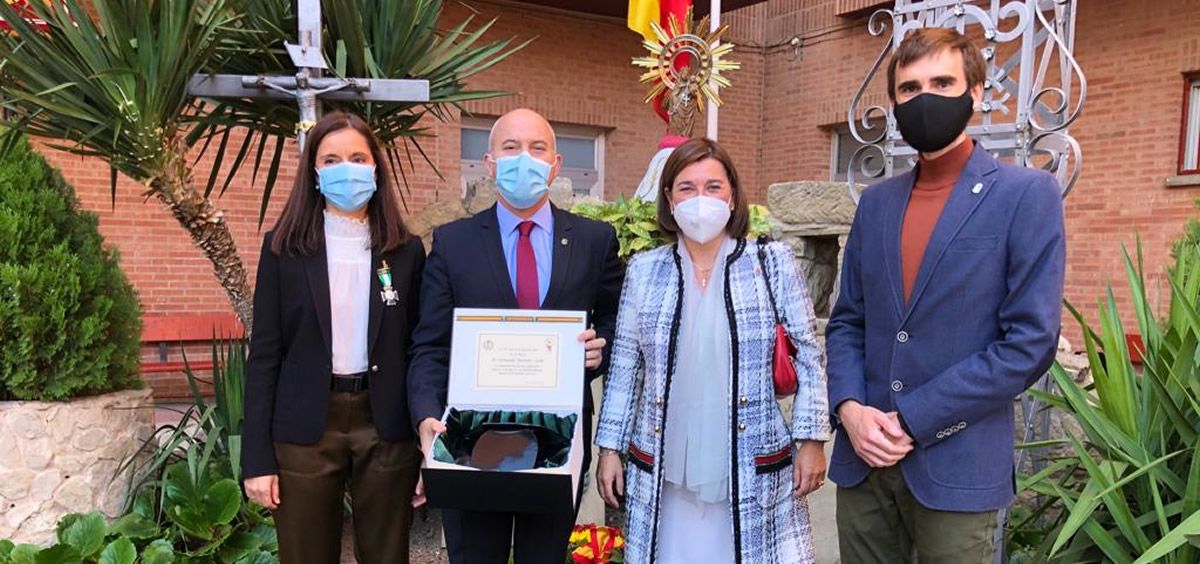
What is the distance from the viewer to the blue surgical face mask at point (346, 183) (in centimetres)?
235

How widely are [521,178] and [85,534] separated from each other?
2509mm

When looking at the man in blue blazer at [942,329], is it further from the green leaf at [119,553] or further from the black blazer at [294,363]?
the green leaf at [119,553]

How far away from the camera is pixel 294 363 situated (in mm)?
2363

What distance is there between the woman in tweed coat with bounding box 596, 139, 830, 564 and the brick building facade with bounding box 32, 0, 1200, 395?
15.2 feet

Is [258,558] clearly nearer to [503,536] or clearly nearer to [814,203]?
[503,536]

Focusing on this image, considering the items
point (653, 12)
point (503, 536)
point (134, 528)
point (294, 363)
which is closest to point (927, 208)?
point (503, 536)

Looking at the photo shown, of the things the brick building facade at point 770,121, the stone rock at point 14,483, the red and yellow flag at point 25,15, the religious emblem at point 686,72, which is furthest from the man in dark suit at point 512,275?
the brick building facade at point 770,121

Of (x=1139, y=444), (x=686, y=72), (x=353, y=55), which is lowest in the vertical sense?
(x=1139, y=444)

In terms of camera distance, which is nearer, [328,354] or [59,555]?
[328,354]

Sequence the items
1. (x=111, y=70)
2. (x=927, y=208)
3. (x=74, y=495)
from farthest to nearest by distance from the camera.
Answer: (x=74, y=495), (x=111, y=70), (x=927, y=208)

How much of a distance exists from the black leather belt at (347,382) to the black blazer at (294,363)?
0.09 ft

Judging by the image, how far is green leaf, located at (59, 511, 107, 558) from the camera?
10.8 feet

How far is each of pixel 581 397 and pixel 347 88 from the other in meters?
1.75

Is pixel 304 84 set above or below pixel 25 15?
below
